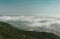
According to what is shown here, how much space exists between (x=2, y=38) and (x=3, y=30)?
29.8 ft

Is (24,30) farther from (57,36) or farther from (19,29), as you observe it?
(57,36)

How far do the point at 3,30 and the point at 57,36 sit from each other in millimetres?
38480

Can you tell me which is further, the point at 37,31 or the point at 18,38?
the point at 37,31

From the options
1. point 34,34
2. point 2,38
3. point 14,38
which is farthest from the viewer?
point 34,34

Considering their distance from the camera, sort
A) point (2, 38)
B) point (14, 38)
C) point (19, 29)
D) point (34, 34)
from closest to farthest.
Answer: point (2, 38) < point (14, 38) < point (19, 29) < point (34, 34)

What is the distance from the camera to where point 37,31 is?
350 ft

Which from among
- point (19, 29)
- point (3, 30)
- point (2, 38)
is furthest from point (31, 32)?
point (2, 38)

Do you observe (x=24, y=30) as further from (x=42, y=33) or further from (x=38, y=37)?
(x=42, y=33)

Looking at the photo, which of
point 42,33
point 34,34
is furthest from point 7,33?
point 42,33

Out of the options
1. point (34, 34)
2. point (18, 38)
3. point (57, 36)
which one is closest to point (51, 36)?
point (57, 36)

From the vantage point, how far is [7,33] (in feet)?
241

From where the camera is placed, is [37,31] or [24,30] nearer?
[24,30]

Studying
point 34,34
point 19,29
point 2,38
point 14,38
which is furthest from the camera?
point 34,34

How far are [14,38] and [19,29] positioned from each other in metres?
23.9
